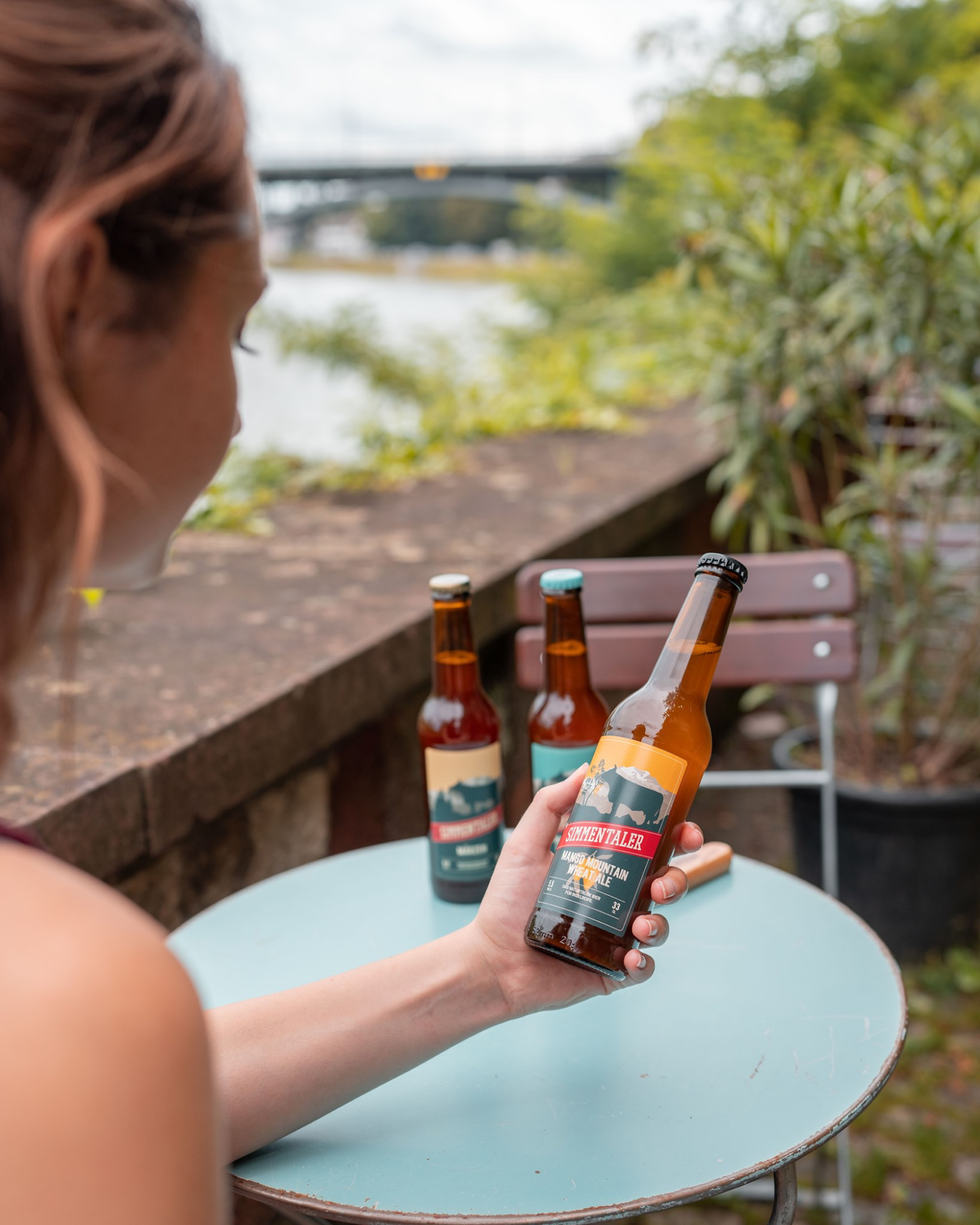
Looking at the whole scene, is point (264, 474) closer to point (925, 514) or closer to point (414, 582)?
point (414, 582)

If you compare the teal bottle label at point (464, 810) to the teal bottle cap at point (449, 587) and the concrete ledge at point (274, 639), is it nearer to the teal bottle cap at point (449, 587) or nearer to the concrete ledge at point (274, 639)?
the teal bottle cap at point (449, 587)

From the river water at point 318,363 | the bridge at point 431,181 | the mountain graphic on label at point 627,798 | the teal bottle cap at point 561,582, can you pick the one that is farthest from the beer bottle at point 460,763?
the bridge at point 431,181

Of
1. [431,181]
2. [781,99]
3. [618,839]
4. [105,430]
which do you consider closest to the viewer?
[105,430]

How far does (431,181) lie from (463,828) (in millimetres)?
11242

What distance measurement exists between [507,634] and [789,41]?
Result: 8.11 metres

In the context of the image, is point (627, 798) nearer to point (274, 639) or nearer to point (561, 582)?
point (561, 582)

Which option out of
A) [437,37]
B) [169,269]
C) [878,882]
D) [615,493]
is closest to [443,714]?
[169,269]

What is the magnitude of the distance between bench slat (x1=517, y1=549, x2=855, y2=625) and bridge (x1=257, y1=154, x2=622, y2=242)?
655 cm

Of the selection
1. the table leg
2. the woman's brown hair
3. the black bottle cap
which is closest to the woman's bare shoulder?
the woman's brown hair

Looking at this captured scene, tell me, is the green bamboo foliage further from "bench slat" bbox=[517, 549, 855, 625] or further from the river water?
the river water

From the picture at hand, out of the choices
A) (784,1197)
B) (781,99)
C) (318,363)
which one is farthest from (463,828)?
(781,99)

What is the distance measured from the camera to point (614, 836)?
1060 millimetres

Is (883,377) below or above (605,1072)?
above

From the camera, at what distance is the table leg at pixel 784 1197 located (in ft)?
3.84
